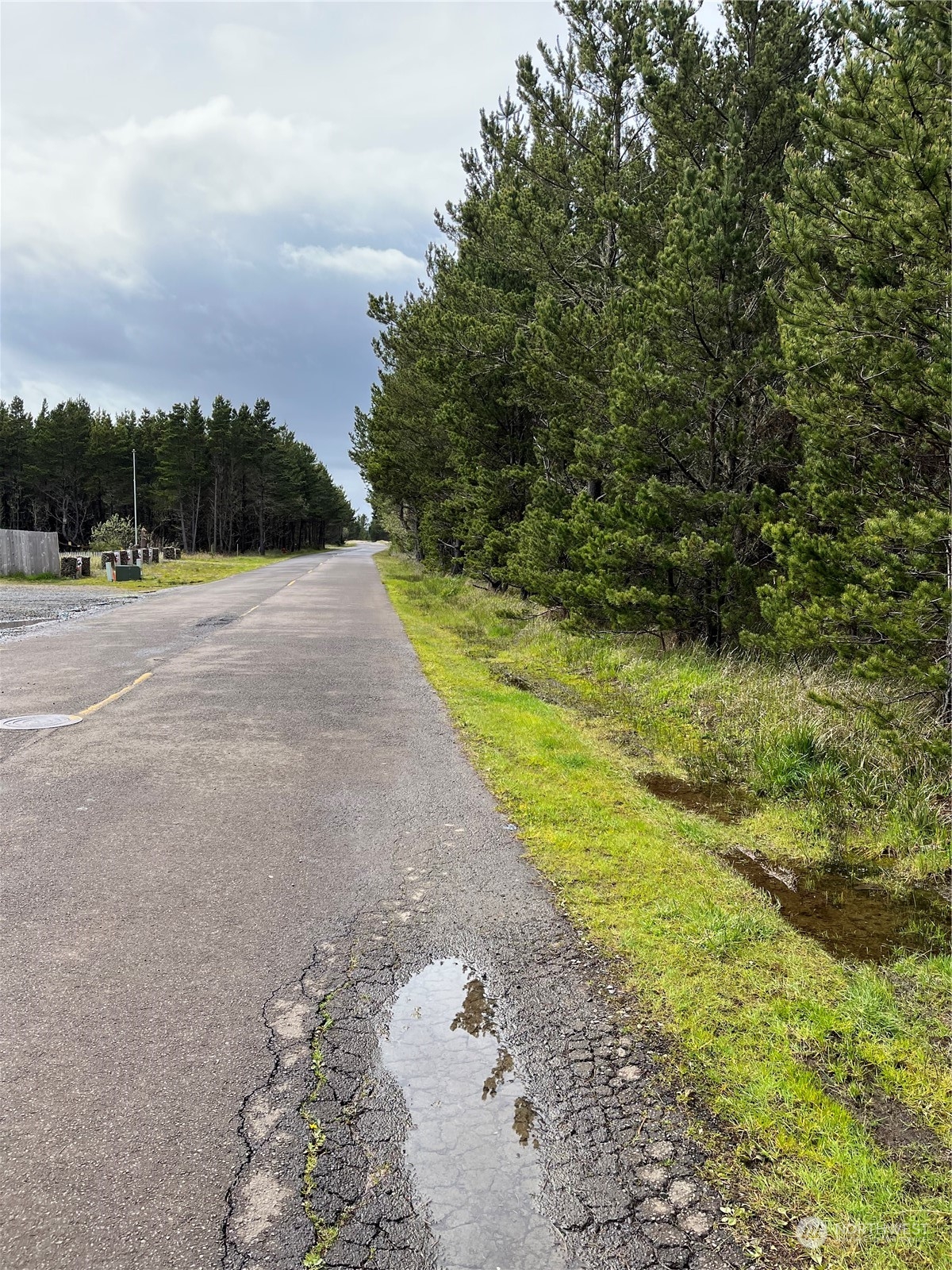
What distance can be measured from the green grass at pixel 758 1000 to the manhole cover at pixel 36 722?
4236mm

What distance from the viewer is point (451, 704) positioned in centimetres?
998

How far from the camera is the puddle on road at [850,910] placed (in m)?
4.27

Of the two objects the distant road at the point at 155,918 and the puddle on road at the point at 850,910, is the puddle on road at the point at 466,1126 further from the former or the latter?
the puddle on road at the point at 850,910

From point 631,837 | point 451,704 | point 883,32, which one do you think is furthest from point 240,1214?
point 883,32

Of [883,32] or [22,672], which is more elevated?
[883,32]

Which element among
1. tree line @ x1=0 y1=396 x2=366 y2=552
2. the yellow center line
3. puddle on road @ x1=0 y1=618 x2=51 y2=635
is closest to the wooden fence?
puddle on road @ x1=0 y1=618 x2=51 y2=635

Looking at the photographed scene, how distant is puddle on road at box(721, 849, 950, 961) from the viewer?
4266 mm

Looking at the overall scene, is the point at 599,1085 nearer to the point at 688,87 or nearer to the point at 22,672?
the point at 22,672

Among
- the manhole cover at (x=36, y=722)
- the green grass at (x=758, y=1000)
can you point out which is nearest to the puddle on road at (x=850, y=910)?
the green grass at (x=758, y=1000)

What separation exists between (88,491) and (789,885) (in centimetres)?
7994

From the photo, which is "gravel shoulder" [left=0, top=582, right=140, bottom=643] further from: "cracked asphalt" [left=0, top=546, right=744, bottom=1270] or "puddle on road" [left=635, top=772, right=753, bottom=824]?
"puddle on road" [left=635, top=772, right=753, bottom=824]

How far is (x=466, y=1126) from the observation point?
8.80 ft

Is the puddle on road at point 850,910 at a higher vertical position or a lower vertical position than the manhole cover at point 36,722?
lower

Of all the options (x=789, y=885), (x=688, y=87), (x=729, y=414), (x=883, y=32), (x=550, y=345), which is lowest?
(x=789, y=885)
